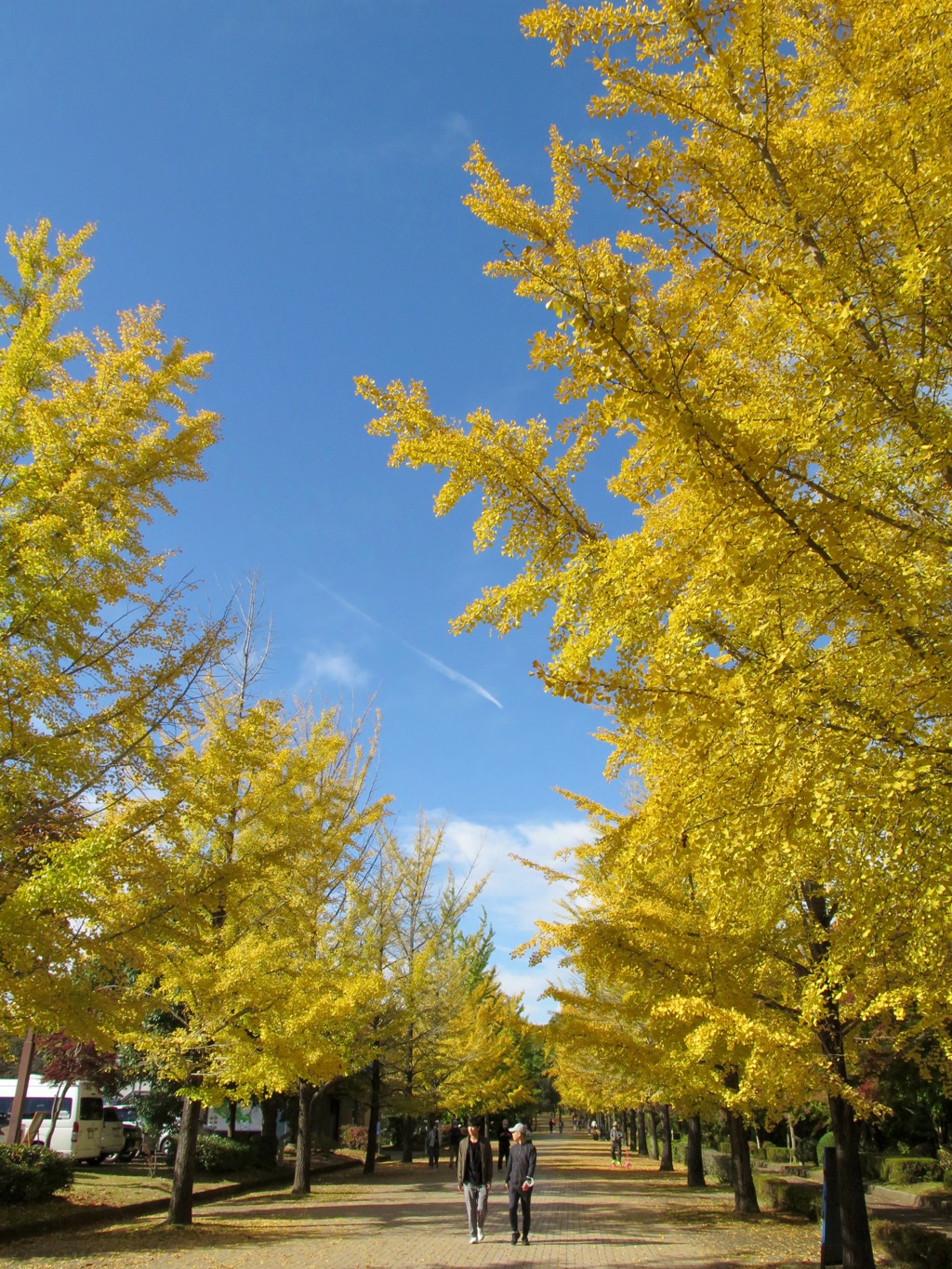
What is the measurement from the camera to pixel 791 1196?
44.8ft

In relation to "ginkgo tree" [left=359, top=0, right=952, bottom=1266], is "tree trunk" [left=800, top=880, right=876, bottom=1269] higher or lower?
lower

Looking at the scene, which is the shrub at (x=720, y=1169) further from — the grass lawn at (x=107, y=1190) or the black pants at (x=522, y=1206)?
the grass lawn at (x=107, y=1190)

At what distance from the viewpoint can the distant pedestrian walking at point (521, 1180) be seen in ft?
32.7

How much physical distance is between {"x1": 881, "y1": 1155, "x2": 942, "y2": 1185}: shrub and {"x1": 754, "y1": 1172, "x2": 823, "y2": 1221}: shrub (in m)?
7.26

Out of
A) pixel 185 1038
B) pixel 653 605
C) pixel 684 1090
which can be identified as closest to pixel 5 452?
pixel 653 605

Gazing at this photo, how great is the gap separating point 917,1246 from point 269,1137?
657 inches

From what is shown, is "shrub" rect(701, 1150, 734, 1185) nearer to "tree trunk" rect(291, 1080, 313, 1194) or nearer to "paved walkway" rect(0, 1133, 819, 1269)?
"paved walkway" rect(0, 1133, 819, 1269)

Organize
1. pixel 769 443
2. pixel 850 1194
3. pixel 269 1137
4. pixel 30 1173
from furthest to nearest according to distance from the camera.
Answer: pixel 269 1137 < pixel 30 1173 < pixel 850 1194 < pixel 769 443

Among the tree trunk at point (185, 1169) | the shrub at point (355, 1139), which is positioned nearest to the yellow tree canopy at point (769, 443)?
the tree trunk at point (185, 1169)

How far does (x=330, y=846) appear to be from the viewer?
13086 millimetres

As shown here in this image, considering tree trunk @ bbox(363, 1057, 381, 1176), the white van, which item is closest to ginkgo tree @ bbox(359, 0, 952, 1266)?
the white van

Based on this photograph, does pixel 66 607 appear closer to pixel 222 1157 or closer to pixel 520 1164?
pixel 520 1164

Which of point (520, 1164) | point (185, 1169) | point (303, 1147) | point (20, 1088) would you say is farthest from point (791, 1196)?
point (20, 1088)

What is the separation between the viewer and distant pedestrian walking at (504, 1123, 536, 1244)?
998 centimetres
